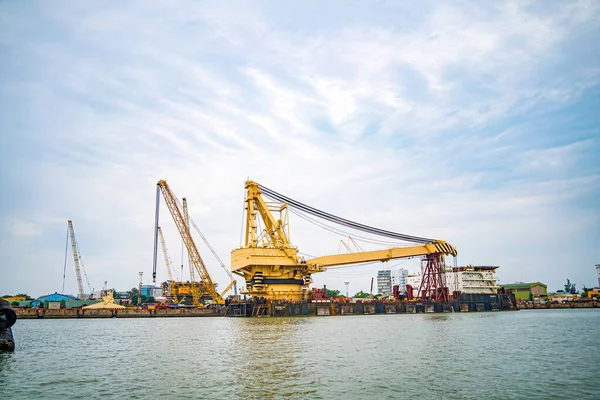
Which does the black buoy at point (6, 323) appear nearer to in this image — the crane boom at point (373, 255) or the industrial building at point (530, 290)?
the crane boom at point (373, 255)

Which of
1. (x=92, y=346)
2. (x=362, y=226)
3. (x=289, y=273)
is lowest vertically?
(x=92, y=346)

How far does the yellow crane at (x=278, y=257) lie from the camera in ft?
228

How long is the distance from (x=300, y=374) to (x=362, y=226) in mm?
63005

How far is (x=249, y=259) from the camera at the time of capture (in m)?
67.5

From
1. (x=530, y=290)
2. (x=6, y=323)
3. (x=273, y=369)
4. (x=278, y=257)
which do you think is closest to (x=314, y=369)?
(x=273, y=369)

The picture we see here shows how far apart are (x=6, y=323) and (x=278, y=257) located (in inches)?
1794

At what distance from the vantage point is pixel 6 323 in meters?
27.1

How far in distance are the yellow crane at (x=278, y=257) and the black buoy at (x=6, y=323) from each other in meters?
40.7

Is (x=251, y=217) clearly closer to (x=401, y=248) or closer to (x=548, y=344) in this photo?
(x=401, y=248)

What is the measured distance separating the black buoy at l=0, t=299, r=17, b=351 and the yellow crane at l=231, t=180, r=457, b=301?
133 feet

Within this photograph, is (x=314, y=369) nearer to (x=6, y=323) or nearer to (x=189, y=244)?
(x=6, y=323)

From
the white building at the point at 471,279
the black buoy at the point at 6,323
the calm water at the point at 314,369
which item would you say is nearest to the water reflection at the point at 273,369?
the calm water at the point at 314,369

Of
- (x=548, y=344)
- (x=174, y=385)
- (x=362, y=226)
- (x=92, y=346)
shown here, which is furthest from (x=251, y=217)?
(x=174, y=385)

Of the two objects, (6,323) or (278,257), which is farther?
(278,257)
